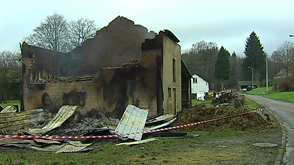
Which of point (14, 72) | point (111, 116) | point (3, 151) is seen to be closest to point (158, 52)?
point (111, 116)

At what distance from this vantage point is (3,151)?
398 inches

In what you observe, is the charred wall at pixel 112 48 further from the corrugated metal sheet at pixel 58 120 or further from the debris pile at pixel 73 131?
the debris pile at pixel 73 131

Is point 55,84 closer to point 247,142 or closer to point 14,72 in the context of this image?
point 247,142

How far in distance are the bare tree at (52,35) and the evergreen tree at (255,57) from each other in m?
58.6

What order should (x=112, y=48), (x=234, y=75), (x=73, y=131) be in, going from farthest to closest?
(x=234, y=75), (x=112, y=48), (x=73, y=131)

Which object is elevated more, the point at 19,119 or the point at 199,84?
the point at 199,84

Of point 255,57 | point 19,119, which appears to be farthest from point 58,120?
point 255,57

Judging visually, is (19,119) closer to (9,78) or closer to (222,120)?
(222,120)

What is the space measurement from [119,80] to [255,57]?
2935 inches

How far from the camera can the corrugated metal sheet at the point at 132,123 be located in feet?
39.0

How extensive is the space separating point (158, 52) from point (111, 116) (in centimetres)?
470

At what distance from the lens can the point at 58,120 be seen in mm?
15297

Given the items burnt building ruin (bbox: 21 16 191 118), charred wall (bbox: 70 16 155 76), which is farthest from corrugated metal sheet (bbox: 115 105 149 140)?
charred wall (bbox: 70 16 155 76)

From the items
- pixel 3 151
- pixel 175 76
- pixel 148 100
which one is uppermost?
pixel 175 76
